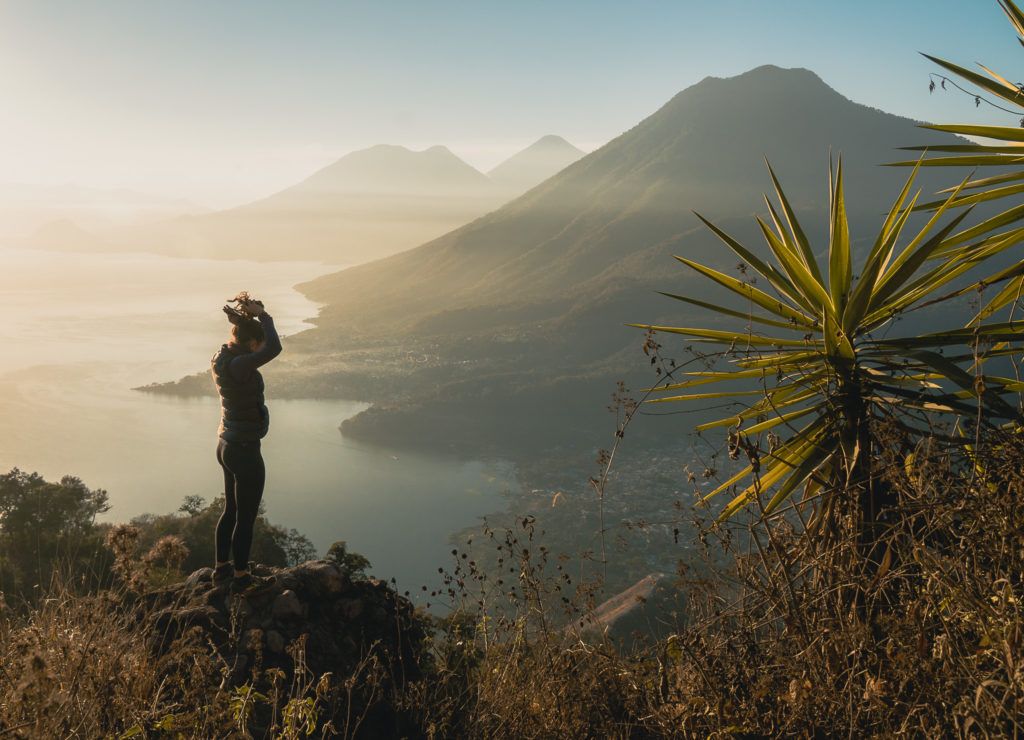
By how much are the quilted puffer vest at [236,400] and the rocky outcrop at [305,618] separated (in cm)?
74

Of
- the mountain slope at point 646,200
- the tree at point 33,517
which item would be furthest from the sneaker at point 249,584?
the mountain slope at point 646,200

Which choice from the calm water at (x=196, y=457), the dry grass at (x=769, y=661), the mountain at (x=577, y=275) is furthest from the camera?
the mountain at (x=577, y=275)

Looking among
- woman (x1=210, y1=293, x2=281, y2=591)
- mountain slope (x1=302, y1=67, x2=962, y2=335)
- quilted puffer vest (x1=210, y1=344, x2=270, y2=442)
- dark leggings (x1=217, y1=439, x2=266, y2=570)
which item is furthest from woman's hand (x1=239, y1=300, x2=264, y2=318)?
mountain slope (x1=302, y1=67, x2=962, y2=335)

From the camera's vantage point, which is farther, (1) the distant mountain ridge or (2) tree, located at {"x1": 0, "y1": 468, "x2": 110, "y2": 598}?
(1) the distant mountain ridge

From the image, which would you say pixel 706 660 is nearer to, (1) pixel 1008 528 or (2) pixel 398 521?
(1) pixel 1008 528

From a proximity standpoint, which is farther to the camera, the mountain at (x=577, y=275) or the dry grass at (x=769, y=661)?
the mountain at (x=577, y=275)

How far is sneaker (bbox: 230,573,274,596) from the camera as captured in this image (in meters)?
3.62

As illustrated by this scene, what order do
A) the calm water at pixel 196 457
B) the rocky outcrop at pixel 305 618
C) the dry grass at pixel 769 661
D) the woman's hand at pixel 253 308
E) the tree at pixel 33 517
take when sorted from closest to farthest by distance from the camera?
the dry grass at pixel 769 661
the rocky outcrop at pixel 305 618
the woman's hand at pixel 253 308
the tree at pixel 33 517
the calm water at pixel 196 457

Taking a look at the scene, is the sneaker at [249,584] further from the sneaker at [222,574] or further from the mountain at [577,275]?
the mountain at [577,275]

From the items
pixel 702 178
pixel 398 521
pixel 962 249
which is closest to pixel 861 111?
pixel 702 178

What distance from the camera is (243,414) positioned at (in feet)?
12.1

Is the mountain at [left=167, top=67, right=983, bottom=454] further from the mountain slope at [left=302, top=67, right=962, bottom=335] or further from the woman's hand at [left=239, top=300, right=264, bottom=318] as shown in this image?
the woman's hand at [left=239, top=300, right=264, bottom=318]

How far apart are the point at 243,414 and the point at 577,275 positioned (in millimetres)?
132929

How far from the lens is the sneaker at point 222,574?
3713 mm
